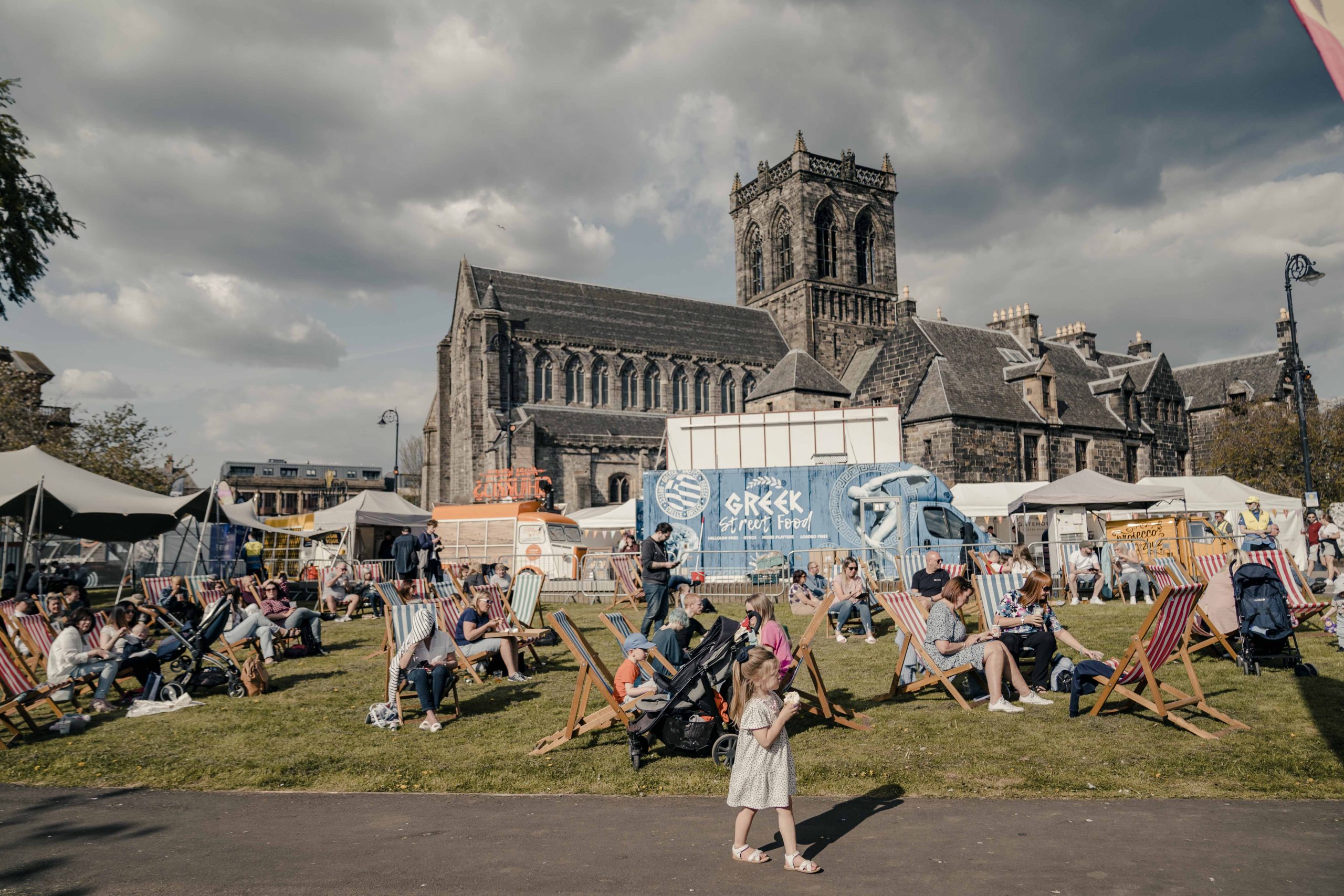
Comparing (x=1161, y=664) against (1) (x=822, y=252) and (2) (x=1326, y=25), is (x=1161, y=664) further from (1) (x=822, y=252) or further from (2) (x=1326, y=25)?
(1) (x=822, y=252)

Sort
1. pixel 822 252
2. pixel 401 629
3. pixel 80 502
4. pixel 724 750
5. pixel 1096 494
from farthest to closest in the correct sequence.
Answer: pixel 822 252 → pixel 1096 494 → pixel 80 502 → pixel 401 629 → pixel 724 750

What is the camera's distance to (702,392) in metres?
53.2

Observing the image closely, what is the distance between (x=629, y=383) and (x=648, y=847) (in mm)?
46918

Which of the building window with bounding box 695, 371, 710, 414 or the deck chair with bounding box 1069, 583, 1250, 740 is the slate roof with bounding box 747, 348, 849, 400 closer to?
the building window with bounding box 695, 371, 710, 414

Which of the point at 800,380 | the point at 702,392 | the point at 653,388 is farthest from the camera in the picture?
the point at 702,392

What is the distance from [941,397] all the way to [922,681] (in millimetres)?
31975

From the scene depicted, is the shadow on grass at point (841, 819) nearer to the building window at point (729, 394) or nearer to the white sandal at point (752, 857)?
the white sandal at point (752, 857)

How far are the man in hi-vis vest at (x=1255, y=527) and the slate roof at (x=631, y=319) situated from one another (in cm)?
3428

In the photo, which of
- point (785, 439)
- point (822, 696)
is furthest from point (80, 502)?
point (785, 439)

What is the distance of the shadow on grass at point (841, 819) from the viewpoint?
4902 mm

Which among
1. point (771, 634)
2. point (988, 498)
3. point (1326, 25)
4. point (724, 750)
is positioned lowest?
point (724, 750)

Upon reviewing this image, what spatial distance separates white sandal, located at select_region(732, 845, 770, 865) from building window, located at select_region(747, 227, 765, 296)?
5771 cm

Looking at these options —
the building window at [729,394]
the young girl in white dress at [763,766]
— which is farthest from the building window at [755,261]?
the young girl in white dress at [763,766]

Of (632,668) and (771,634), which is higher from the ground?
(771,634)
